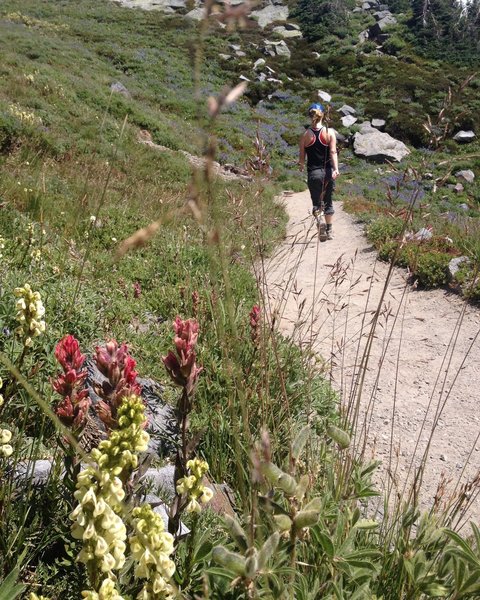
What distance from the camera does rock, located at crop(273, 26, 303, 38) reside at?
→ 4434cm

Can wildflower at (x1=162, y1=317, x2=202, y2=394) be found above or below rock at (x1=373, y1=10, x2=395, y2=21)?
below

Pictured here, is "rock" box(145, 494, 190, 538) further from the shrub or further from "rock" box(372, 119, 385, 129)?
"rock" box(372, 119, 385, 129)

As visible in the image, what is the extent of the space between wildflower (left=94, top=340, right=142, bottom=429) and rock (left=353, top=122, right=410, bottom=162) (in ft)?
79.3

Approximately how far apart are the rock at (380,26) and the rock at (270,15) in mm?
9079

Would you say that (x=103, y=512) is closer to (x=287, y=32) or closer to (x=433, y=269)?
(x=433, y=269)

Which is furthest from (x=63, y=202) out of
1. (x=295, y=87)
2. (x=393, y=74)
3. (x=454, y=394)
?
(x=393, y=74)

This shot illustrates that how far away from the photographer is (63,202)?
675cm

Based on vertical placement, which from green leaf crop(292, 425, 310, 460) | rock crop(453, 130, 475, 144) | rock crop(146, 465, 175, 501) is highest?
green leaf crop(292, 425, 310, 460)

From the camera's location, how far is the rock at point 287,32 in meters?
44.3

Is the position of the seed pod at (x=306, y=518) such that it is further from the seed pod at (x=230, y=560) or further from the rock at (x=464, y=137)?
the rock at (x=464, y=137)

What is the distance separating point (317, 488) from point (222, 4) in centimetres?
245

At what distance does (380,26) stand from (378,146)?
82.8 ft

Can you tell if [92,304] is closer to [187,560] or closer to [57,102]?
[187,560]

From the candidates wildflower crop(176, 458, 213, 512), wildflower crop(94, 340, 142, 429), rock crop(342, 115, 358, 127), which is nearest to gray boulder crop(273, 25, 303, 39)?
rock crop(342, 115, 358, 127)
